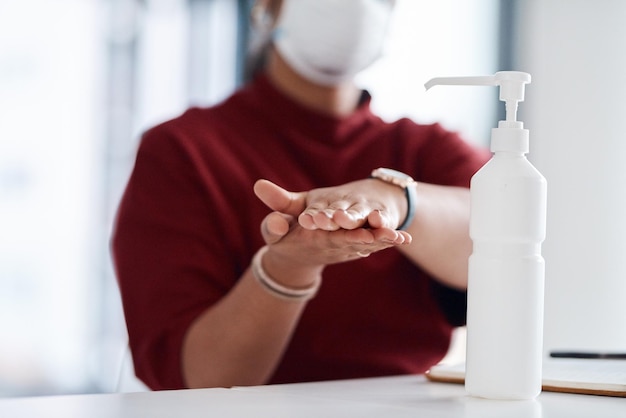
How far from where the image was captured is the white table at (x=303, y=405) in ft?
2.12

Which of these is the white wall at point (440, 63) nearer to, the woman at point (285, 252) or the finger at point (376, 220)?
the woman at point (285, 252)

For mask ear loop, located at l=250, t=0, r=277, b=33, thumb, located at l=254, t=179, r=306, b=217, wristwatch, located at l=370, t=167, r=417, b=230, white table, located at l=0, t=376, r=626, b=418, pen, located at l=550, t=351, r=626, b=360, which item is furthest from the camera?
mask ear loop, located at l=250, t=0, r=277, b=33

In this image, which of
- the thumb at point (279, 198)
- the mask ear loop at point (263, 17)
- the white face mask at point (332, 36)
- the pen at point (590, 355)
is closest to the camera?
the thumb at point (279, 198)

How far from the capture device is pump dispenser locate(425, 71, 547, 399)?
68 cm

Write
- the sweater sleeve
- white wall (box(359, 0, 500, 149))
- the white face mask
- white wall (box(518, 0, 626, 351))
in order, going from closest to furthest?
the sweater sleeve → the white face mask → white wall (box(518, 0, 626, 351)) → white wall (box(359, 0, 500, 149))

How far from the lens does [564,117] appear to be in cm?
290

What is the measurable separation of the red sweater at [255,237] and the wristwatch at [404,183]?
1.06ft

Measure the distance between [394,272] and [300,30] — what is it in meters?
0.43

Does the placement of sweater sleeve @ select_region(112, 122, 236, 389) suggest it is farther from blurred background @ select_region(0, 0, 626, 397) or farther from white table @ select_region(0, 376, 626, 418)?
blurred background @ select_region(0, 0, 626, 397)

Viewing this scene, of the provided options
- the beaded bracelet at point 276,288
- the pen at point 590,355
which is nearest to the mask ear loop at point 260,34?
the beaded bracelet at point 276,288

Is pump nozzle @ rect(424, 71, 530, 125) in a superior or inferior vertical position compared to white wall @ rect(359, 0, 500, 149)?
inferior

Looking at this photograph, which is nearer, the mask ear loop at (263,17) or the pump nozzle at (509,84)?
the pump nozzle at (509,84)

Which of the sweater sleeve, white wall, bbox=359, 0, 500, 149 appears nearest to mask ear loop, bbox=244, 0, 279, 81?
the sweater sleeve

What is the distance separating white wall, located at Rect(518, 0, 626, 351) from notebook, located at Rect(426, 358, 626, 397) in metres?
1.82
